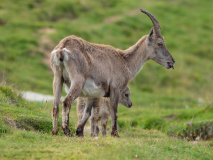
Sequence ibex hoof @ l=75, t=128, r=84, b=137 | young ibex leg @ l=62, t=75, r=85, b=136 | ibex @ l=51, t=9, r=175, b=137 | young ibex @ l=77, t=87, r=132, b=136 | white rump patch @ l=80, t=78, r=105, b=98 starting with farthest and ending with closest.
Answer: young ibex @ l=77, t=87, r=132, b=136, ibex hoof @ l=75, t=128, r=84, b=137, white rump patch @ l=80, t=78, r=105, b=98, ibex @ l=51, t=9, r=175, b=137, young ibex leg @ l=62, t=75, r=85, b=136

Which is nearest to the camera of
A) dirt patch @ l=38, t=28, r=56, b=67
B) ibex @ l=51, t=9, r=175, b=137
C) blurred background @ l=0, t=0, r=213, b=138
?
ibex @ l=51, t=9, r=175, b=137

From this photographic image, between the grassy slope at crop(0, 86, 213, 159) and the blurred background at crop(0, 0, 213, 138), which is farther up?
the blurred background at crop(0, 0, 213, 138)

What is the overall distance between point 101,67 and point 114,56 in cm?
99

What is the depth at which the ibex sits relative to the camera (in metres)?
7.36

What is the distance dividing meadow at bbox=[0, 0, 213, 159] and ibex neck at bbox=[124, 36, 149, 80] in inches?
73.5

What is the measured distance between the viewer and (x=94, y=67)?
8117 millimetres

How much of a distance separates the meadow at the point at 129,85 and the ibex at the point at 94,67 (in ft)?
3.02

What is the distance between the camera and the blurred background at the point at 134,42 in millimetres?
15191

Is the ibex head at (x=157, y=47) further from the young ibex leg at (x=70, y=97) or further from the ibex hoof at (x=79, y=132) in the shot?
the young ibex leg at (x=70, y=97)

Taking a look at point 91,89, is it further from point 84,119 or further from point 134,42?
point 134,42

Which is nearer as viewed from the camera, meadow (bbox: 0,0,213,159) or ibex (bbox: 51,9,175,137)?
meadow (bbox: 0,0,213,159)

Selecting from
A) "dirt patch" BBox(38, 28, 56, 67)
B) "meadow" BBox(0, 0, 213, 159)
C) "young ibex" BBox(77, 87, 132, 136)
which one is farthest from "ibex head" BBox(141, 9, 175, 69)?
"dirt patch" BBox(38, 28, 56, 67)

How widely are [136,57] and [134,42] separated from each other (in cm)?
1858

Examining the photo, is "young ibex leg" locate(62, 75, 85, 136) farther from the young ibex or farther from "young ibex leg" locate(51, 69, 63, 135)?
the young ibex
